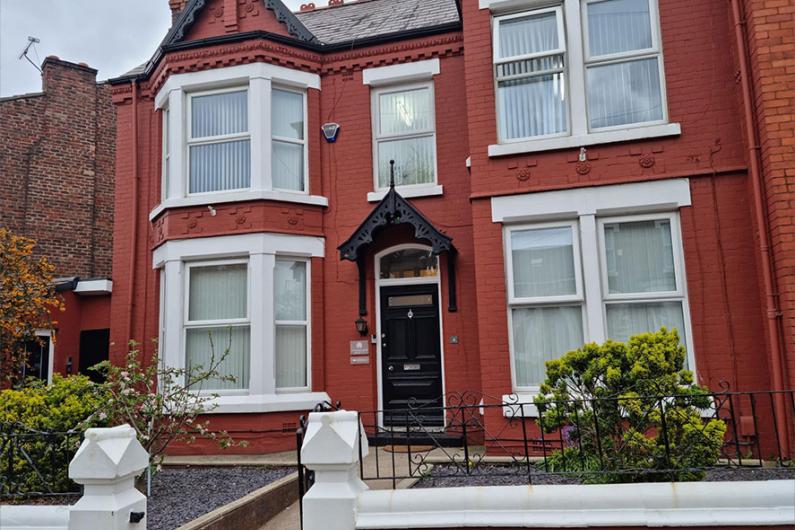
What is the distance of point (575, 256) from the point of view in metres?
7.30

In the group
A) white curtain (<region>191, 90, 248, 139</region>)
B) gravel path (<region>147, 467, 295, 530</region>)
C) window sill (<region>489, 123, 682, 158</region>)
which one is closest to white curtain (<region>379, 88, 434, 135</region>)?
window sill (<region>489, 123, 682, 158</region>)

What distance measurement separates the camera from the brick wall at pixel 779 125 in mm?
6148

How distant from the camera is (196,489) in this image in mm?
6242

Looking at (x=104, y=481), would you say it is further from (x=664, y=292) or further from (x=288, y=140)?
(x=288, y=140)

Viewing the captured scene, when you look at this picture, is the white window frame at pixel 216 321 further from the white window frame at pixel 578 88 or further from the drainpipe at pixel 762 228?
the drainpipe at pixel 762 228

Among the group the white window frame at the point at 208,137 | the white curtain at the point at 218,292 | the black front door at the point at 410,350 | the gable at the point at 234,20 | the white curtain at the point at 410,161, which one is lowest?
the black front door at the point at 410,350

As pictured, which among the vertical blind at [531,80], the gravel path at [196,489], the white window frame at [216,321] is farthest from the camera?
the white window frame at [216,321]

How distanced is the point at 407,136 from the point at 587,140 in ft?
9.62

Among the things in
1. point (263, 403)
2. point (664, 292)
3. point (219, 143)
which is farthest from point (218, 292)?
point (664, 292)

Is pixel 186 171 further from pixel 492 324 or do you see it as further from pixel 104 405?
pixel 492 324

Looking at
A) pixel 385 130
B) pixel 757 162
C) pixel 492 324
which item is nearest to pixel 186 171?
pixel 385 130

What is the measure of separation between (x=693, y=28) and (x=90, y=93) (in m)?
13.2

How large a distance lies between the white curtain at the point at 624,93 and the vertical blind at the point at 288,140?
173 inches

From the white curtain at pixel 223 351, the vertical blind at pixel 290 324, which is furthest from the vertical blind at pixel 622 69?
the white curtain at pixel 223 351
